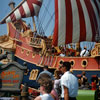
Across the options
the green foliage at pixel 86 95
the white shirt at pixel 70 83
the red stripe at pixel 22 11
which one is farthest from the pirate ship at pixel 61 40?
the white shirt at pixel 70 83

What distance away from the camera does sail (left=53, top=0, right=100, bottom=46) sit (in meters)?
19.5

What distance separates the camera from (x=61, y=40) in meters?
19.3

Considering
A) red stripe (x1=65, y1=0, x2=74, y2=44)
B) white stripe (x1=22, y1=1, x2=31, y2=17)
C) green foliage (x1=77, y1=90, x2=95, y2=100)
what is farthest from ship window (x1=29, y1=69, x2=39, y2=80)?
white stripe (x1=22, y1=1, x2=31, y2=17)

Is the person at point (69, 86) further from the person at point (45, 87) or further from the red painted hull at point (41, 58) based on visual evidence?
the red painted hull at point (41, 58)

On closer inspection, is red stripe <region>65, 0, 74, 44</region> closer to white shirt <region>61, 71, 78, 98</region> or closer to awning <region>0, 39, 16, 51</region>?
awning <region>0, 39, 16, 51</region>

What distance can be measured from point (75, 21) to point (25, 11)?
25.0 ft

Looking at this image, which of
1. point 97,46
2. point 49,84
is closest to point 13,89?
point 49,84

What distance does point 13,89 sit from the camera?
8.35 metres

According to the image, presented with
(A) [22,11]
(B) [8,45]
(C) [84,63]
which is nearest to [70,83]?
(C) [84,63]

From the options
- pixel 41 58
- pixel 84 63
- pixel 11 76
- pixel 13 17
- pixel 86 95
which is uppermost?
pixel 13 17

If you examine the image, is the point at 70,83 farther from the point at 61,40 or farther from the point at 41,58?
the point at 61,40

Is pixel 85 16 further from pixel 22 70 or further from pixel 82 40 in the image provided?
pixel 22 70

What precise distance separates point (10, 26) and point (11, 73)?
1158 centimetres

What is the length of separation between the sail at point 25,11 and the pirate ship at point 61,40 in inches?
94.1
